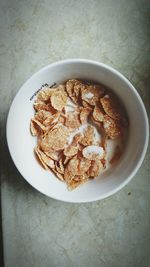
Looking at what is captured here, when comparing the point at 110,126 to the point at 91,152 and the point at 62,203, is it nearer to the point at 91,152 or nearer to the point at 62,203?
the point at 91,152

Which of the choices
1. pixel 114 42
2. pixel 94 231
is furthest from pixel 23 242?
pixel 114 42

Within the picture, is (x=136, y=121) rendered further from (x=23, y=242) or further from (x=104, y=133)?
(x=23, y=242)

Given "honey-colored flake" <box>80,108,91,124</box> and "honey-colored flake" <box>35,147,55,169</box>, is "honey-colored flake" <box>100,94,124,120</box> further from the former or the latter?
"honey-colored flake" <box>35,147,55,169</box>

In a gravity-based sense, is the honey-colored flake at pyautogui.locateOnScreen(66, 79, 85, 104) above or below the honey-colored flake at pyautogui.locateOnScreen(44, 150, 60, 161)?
above

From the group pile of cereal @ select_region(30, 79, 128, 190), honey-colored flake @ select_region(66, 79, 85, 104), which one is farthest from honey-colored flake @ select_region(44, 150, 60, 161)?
honey-colored flake @ select_region(66, 79, 85, 104)

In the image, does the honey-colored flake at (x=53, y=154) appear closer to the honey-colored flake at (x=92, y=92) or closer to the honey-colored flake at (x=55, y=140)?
the honey-colored flake at (x=55, y=140)

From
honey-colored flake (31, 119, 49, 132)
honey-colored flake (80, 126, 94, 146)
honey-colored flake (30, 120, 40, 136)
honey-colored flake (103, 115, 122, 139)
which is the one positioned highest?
honey-colored flake (103, 115, 122, 139)
